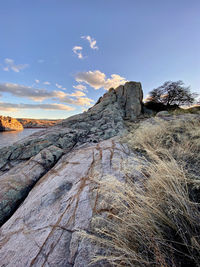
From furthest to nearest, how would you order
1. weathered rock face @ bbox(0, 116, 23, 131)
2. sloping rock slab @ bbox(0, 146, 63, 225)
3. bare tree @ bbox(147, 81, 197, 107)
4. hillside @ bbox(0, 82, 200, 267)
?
weathered rock face @ bbox(0, 116, 23, 131), bare tree @ bbox(147, 81, 197, 107), sloping rock slab @ bbox(0, 146, 63, 225), hillside @ bbox(0, 82, 200, 267)

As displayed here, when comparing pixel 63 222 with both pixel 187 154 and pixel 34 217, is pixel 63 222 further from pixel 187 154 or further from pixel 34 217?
pixel 187 154

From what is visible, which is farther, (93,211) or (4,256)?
(93,211)

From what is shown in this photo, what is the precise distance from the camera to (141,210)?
1.15 metres

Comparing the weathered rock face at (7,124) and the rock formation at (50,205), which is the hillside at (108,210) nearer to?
the rock formation at (50,205)

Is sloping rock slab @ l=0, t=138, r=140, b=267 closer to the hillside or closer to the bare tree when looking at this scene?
the hillside

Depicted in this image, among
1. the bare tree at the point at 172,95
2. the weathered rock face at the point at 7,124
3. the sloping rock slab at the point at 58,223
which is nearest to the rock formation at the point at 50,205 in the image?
the sloping rock slab at the point at 58,223

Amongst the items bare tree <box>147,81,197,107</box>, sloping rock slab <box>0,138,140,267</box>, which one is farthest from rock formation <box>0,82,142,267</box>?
bare tree <box>147,81,197,107</box>

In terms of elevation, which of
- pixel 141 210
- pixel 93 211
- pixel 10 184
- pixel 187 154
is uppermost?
pixel 187 154

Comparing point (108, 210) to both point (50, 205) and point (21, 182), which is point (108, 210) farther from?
point (21, 182)

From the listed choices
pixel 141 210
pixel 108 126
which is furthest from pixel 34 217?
Result: pixel 108 126

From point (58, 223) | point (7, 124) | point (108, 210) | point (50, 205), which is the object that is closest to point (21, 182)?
point (50, 205)

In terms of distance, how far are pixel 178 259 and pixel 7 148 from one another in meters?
6.81

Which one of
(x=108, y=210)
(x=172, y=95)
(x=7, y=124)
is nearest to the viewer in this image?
(x=108, y=210)

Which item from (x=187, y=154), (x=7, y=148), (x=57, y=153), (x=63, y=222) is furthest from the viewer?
(x=7, y=148)
